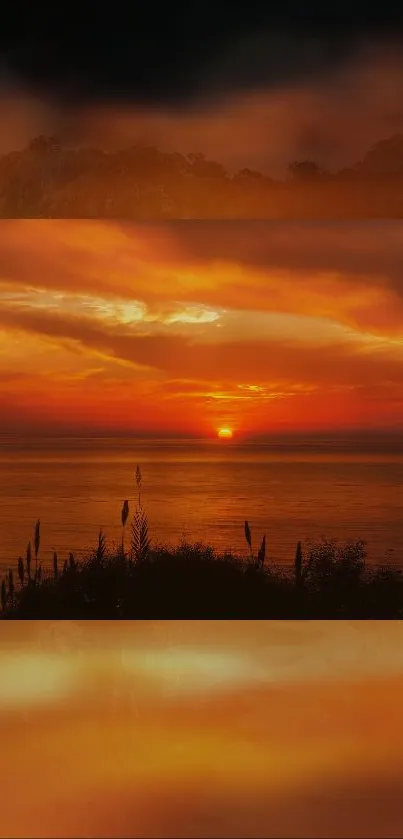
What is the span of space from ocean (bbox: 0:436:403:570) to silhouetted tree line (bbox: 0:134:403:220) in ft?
4.30

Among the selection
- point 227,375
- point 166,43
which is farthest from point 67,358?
point 166,43

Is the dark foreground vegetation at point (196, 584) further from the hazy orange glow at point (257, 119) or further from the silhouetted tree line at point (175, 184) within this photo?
the hazy orange glow at point (257, 119)

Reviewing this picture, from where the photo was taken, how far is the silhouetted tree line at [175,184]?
4859 millimetres

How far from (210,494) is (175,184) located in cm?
167

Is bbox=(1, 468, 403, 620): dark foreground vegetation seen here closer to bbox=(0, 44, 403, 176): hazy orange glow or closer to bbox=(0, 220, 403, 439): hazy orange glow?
bbox=(0, 220, 403, 439): hazy orange glow

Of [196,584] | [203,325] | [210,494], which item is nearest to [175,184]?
[203,325]

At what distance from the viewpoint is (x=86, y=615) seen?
5.35 metres

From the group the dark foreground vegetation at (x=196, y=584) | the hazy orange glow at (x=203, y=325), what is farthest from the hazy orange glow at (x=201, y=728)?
→ the hazy orange glow at (x=203, y=325)

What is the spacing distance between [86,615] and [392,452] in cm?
189

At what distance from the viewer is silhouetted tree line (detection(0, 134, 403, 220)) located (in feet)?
15.9

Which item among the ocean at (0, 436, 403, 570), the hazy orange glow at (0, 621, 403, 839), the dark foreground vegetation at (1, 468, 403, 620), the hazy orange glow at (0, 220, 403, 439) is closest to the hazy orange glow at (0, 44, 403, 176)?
the hazy orange glow at (0, 220, 403, 439)

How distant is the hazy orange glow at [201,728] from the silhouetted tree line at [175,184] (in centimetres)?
215

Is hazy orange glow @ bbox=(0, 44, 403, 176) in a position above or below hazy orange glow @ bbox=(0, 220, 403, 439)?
above

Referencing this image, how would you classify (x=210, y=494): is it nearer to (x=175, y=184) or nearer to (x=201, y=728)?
(x=175, y=184)
